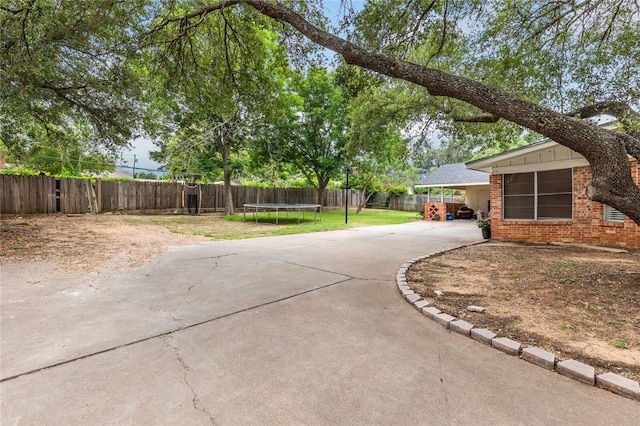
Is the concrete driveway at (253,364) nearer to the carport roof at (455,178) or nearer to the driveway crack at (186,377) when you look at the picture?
the driveway crack at (186,377)

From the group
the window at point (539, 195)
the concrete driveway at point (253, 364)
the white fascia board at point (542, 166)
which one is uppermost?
the white fascia board at point (542, 166)

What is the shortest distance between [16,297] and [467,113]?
10.3 meters

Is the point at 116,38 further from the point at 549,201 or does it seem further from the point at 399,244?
the point at 549,201

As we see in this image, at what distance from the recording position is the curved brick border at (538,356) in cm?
209

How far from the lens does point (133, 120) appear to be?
9516mm

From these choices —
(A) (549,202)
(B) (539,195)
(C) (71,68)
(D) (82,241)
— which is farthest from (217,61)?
(A) (549,202)

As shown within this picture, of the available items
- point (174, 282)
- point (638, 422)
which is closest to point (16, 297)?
point (174, 282)

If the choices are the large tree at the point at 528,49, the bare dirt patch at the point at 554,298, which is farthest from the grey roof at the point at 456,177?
the bare dirt patch at the point at 554,298

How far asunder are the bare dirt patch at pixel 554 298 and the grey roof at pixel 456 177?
11359 mm

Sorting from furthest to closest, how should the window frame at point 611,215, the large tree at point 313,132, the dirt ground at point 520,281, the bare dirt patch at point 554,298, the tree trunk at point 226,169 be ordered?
the large tree at point 313,132 < the tree trunk at point 226,169 < the window frame at point 611,215 < the dirt ground at point 520,281 < the bare dirt patch at point 554,298

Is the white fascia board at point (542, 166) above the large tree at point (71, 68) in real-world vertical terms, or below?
below

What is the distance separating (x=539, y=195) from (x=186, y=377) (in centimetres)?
983

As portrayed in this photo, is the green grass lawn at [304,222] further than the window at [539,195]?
Yes

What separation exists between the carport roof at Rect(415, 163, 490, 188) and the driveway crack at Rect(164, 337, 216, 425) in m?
17.2
